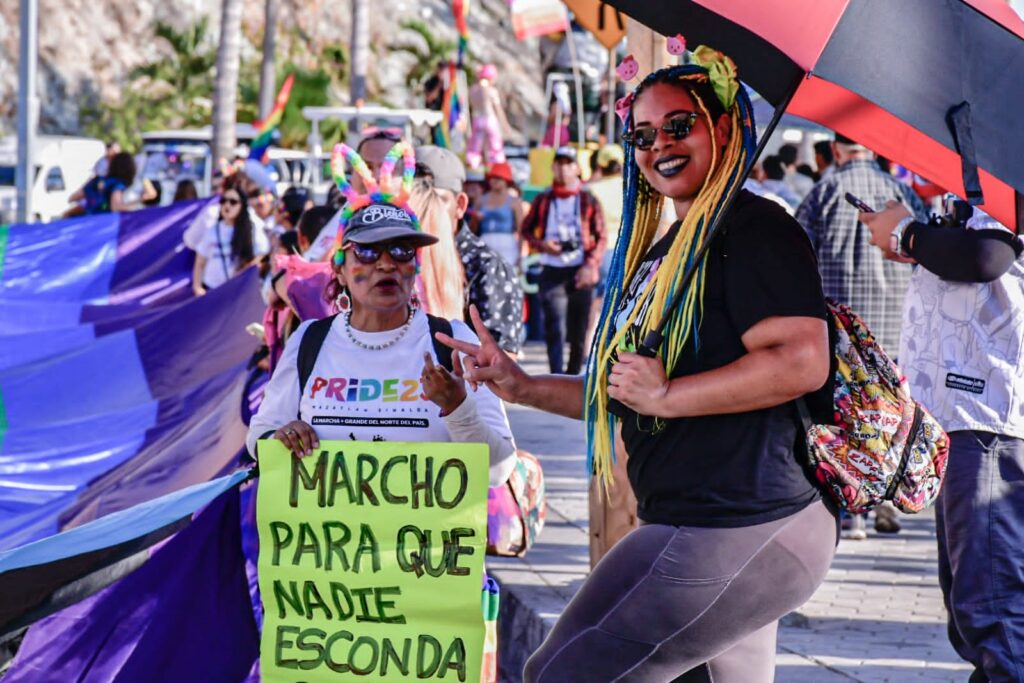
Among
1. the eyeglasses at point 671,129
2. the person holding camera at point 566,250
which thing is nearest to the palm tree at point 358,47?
the person holding camera at point 566,250

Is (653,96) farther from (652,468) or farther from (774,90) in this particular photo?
(652,468)

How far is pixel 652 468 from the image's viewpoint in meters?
3.54

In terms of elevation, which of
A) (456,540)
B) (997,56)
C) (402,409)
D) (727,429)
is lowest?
(456,540)

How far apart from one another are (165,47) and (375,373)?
57375 mm

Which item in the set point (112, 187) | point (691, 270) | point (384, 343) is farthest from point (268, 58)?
point (691, 270)

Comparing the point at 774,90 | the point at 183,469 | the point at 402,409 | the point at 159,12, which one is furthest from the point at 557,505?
the point at 159,12

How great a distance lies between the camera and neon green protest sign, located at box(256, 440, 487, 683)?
451 cm

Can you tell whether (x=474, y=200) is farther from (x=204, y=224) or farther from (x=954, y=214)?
(x=954, y=214)

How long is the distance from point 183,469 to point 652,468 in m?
5.41

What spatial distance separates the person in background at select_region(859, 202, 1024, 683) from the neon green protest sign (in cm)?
147

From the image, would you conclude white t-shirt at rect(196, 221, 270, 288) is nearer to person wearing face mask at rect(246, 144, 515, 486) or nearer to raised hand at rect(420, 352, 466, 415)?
person wearing face mask at rect(246, 144, 515, 486)

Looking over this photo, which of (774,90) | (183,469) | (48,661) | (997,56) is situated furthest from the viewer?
(183,469)

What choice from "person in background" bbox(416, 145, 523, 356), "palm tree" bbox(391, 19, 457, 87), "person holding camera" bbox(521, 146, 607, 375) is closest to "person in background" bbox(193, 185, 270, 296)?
"person holding camera" bbox(521, 146, 607, 375)

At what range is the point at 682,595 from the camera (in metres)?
3.42
